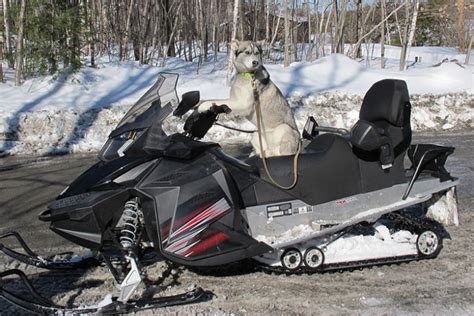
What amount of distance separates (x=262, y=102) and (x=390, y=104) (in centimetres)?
108

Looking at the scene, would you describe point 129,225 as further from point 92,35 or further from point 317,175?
point 92,35

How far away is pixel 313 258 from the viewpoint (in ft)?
12.2

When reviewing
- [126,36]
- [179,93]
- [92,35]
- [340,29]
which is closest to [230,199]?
[179,93]

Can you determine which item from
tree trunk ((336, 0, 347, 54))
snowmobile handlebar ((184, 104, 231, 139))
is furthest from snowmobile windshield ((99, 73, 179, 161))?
tree trunk ((336, 0, 347, 54))

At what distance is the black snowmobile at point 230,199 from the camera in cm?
313

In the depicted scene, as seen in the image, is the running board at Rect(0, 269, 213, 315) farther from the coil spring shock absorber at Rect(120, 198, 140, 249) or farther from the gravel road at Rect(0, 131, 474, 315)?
the coil spring shock absorber at Rect(120, 198, 140, 249)

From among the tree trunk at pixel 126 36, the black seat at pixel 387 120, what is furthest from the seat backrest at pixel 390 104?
the tree trunk at pixel 126 36

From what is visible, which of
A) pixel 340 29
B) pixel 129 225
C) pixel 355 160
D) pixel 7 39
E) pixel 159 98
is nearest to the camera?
pixel 129 225

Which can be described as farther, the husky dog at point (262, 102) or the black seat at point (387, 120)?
the husky dog at point (262, 102)

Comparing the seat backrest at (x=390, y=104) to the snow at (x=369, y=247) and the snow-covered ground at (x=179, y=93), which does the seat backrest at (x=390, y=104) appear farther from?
the snow-covered ground at (x=179, y=93)

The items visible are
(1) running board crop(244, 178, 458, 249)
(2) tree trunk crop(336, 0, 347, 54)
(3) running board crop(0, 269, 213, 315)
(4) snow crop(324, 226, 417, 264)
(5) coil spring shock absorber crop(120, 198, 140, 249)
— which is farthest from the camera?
(2) tree trunk crop(336, 0, 347, 54)

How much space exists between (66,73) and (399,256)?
33.0 ft

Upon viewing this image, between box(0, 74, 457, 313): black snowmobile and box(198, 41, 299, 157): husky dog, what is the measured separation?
459 mm

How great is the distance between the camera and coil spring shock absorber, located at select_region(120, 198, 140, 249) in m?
3.11
